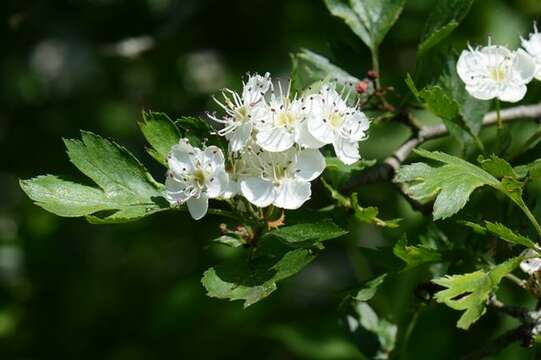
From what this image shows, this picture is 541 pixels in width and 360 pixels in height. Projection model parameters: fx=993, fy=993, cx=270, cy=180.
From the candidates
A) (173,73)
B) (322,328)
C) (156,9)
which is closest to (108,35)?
(156,9)

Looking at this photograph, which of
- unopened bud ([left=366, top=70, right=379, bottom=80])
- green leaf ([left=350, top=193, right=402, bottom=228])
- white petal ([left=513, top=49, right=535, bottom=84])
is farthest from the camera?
unopened bud ([left=366, top=70, right=379, bottom=80])

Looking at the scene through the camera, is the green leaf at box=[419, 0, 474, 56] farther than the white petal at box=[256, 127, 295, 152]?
Yes

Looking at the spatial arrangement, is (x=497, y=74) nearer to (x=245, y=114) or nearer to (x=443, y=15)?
(x=443, y=15)

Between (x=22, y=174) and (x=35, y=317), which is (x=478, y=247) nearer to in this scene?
(x=35, y=317)

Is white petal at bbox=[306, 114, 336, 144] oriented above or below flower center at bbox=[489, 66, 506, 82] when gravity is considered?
above

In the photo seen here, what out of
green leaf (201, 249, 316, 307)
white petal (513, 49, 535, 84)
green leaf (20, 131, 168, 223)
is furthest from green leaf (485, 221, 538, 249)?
green leaf (20, 131, 168, 223)

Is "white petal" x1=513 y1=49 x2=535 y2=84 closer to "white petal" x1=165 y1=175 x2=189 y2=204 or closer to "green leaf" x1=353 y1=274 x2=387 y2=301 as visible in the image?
"green leaf" x1=353 y1=274 x2=387 y2=301
